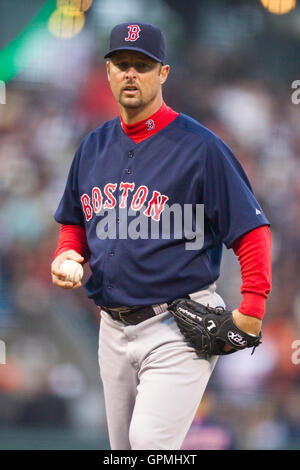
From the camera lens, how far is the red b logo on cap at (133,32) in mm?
2207

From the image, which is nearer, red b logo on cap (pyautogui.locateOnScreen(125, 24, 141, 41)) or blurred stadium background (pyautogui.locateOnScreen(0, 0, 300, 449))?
red b logo on cap (pyautogui.locateOnScreen(125, 24, 141, 41))

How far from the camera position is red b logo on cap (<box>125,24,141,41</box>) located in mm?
2207

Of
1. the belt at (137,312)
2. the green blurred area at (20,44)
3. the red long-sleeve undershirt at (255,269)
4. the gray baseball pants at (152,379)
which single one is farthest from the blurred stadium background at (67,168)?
the red long-sleeve undershirt at (255,269)

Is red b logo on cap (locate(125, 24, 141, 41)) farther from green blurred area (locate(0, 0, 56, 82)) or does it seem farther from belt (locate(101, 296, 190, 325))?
green blurred area (locate(0, 0, 56, 82))

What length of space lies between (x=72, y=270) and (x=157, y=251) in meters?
0.28

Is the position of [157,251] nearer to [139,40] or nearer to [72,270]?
[72,270]

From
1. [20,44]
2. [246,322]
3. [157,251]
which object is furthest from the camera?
[20,44]

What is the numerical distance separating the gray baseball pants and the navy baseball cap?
31.3 inches

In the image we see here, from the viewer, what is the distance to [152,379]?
213 centimetres

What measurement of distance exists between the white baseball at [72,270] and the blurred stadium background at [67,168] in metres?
1.85

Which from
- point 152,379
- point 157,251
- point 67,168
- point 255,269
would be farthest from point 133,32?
point 67,168

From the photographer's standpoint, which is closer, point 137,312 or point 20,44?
point 137,312

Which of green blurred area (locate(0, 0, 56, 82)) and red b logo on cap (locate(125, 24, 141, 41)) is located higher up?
green blurred area (locate(0, 0, 56, 82))

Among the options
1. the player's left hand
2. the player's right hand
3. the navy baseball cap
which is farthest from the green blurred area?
the player's left hand
